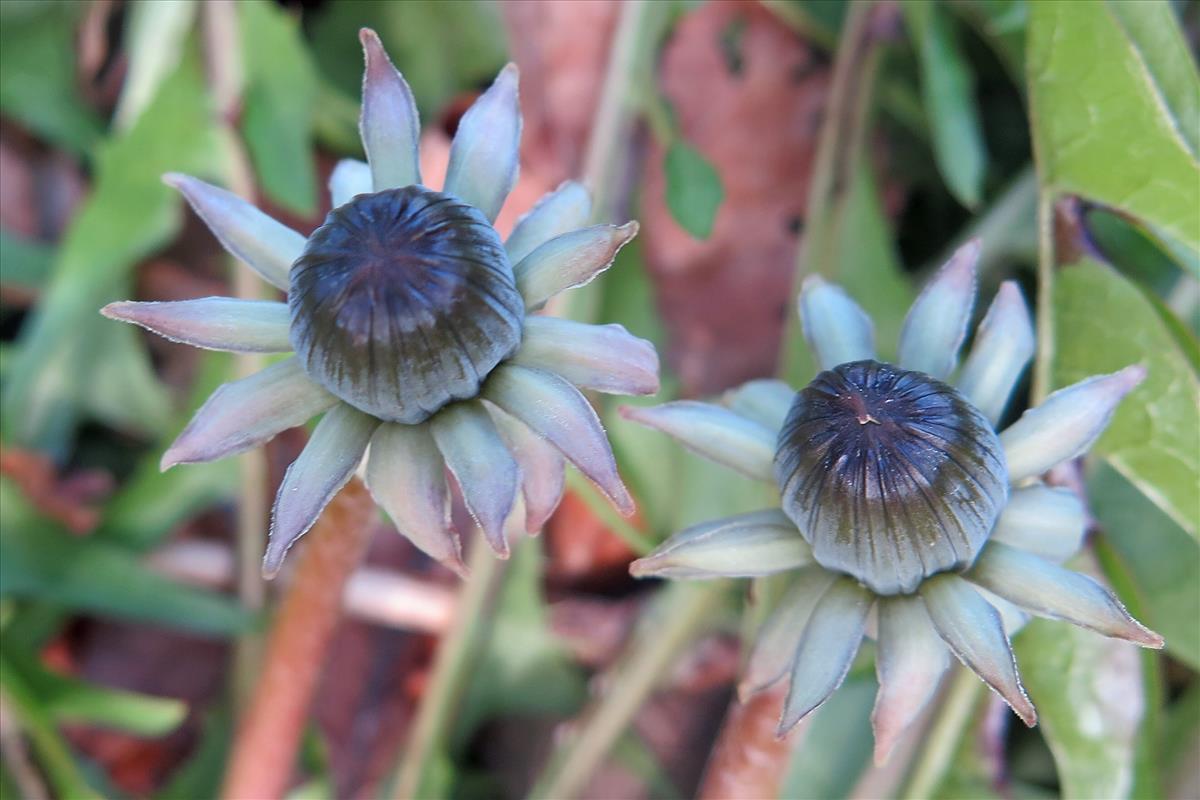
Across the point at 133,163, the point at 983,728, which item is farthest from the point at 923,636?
the point at 133,163

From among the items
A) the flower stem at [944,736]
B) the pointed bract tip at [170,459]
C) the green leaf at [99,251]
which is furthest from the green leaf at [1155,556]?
the green leaf at [99,251]

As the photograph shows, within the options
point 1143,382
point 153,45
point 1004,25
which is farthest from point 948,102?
point 153,45

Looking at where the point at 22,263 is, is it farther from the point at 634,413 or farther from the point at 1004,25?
the point at 1004,25

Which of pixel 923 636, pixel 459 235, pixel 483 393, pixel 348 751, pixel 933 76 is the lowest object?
pixel 348 751

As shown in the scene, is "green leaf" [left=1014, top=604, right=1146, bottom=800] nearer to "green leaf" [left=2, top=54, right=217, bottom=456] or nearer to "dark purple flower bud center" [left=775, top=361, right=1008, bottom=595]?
"dark purple flower bud center" [left=775, top=361, right=1008, bottom=595]

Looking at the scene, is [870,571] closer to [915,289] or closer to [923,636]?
[923,636]

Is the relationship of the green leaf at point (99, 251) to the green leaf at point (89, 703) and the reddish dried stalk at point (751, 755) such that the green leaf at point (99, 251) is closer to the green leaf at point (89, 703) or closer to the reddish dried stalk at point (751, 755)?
the green leaf at point (89, 703)

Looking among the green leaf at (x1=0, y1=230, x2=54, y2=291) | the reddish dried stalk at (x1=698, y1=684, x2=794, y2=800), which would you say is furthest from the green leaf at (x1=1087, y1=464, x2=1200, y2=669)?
the green leaf at (x1=0, y1=230, x2=54, y2=291)
